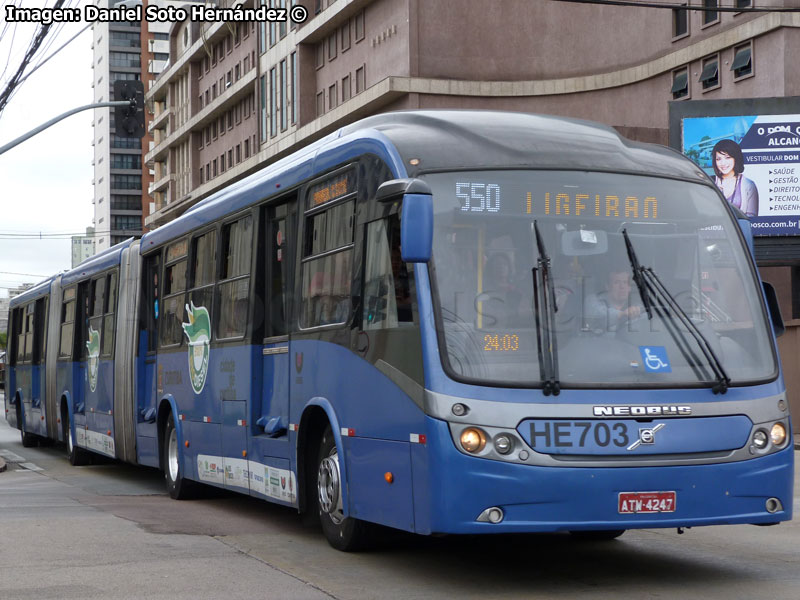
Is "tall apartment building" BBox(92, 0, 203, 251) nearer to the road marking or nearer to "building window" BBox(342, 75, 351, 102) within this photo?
"building window" BBox(342, 75, 351, 102)

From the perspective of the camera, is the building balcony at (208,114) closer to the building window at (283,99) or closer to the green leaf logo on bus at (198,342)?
the building window at (283,99)

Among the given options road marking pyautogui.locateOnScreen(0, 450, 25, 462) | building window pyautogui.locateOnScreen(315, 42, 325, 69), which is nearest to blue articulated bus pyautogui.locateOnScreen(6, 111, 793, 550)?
road marking pyautogui.locateOnScreen(0, 450, 25, 462)

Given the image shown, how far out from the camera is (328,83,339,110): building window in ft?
188

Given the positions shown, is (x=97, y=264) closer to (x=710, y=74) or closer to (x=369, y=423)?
(x=369, y=423)

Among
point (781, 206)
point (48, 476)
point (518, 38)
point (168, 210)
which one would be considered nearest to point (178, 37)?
point (168, 210)

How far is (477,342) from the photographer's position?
8.09m

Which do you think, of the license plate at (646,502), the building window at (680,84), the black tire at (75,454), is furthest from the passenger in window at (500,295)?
the building window at (680,84)

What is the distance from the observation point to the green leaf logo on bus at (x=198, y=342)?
1330cm

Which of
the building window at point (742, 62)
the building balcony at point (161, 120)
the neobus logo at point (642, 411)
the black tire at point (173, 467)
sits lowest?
the black tire at point (173, 467)

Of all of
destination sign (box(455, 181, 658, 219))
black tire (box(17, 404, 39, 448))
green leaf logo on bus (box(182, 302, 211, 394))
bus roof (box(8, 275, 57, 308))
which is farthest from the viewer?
black tire (box(17, 404, 39, 448))

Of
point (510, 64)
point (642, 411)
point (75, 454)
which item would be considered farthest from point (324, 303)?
point (510, 64)

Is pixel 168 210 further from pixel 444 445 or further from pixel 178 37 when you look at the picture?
pixel 444 445

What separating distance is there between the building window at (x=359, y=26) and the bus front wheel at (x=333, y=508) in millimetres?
46320

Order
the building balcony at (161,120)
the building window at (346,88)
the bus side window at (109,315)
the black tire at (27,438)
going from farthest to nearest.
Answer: the building balcony at (161,120), the building window at (346,88), the black tire at (27,438), the bus side window at (109,315)
